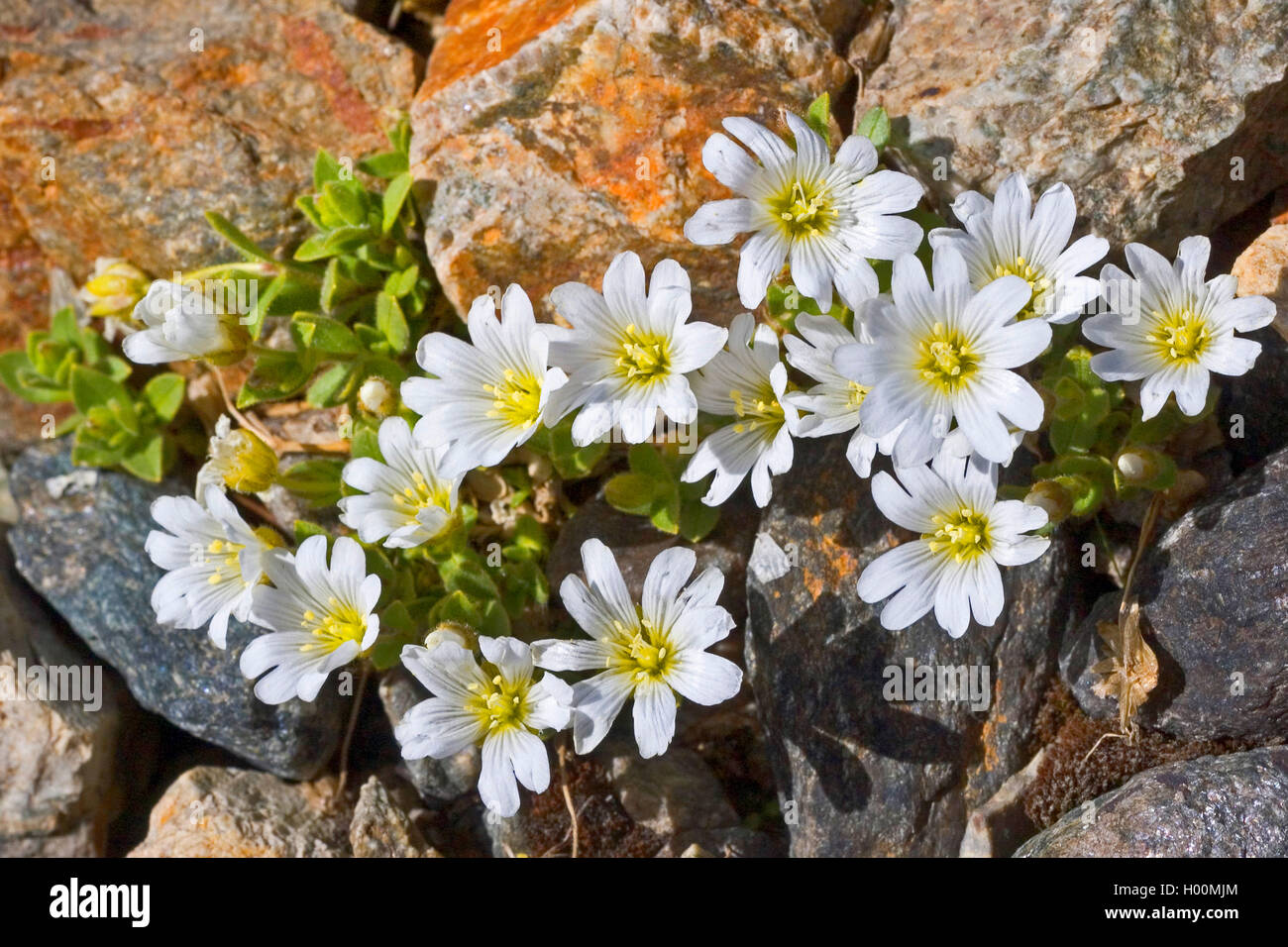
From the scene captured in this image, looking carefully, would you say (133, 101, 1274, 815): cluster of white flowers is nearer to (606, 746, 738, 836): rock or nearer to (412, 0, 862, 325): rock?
(412, 0, 862, 325): rock

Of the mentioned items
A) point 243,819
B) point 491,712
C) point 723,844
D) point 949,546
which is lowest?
point 243,819

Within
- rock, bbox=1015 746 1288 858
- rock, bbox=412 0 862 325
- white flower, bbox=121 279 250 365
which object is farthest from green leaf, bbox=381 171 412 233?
rock, bbox=1015 746 1288 858

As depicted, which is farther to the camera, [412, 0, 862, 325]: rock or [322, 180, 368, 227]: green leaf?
[322, 180, 368, 227]: green leaf

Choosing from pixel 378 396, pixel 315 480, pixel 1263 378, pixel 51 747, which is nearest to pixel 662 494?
pixel 378 396

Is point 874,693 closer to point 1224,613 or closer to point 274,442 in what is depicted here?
point 1224,613

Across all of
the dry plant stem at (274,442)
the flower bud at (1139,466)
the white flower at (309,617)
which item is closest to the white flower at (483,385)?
the white flower at (309,617)
